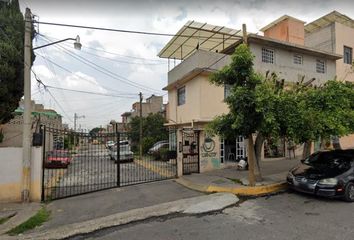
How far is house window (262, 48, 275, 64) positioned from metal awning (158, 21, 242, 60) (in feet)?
6.75

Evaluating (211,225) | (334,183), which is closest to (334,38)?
(334,183)

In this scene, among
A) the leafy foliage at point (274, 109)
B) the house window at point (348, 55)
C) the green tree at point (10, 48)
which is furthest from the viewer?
the house window at point (348, 55)

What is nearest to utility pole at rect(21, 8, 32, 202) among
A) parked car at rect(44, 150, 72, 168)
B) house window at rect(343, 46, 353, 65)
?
parked car at rect(44, 150, 72, 168)

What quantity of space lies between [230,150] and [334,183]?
8.46m

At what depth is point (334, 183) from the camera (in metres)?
8.03

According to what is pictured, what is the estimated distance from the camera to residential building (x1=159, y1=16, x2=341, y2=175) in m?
13.9

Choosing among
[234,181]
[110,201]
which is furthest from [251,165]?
[110,201]

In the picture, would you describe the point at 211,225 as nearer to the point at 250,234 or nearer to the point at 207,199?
the point at 250,234

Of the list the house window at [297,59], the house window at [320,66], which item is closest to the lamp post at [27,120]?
the house window at [297,59]

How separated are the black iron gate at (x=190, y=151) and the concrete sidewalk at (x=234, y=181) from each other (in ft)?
2.46

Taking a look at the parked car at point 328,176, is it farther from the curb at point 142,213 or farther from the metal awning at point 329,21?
the metal awning at point 329,21

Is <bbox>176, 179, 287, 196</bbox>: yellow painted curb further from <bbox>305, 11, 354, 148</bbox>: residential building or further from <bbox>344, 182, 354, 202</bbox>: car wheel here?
<bbox>305, 11, 354, 148</bbox>: residential building

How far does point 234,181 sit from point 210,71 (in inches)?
273

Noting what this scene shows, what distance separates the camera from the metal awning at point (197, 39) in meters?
16.2
